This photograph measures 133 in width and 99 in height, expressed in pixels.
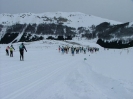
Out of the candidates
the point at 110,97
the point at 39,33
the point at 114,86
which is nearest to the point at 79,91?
the point at 110,97

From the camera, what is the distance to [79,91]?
20.5ft

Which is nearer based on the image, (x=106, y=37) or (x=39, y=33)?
(x=106, y=37)

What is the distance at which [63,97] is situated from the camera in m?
5.70

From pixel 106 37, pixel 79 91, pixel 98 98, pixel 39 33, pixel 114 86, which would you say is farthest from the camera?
pixel 39 33

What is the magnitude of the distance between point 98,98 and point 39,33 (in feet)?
581

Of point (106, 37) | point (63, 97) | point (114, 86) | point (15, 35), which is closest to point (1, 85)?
point (63, 97)

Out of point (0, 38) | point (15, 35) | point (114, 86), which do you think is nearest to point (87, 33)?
point (15, 35)

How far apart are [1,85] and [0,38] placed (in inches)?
7004

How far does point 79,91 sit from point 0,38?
180 m

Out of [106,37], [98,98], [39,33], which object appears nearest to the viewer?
[98,98]

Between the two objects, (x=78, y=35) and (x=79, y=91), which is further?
(x=78, y=35)

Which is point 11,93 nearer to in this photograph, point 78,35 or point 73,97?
point 73,97

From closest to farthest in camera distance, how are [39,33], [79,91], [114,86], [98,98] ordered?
[98,98]
[79,91]
[114,86]
[39,33]

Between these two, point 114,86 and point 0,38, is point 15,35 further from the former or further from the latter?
point 114,86
